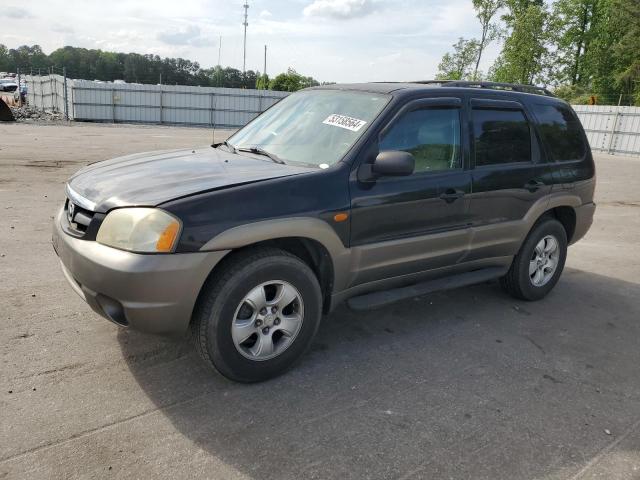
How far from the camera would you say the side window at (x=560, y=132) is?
4789mm

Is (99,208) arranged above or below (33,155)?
above

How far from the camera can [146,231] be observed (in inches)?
111

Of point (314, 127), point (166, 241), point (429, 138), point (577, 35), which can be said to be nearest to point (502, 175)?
point (429, 138)

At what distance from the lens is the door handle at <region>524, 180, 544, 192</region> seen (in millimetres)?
4535

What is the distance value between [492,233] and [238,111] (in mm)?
29139

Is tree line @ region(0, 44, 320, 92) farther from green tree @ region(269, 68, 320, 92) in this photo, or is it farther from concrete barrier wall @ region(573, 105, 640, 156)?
concrete barrier wall @ region(573, 105, 640, 156)

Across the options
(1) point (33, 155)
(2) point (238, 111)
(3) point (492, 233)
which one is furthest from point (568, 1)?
(3) point (492, 233)

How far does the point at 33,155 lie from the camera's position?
1295cm

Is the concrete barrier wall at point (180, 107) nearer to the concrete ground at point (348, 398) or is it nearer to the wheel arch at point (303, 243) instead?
the concrete ground at point (348, 398)

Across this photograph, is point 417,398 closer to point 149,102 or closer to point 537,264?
point 537,264

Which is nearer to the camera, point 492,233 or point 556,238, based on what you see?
point 492,233

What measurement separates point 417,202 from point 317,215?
33.9 inches

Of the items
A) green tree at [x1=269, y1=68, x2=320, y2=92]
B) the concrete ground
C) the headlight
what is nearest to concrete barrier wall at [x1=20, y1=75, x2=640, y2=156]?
green tree at [x1=269, y1=68, x2=320, y2=92]

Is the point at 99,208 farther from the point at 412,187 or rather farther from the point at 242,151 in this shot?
the point at 412,187
